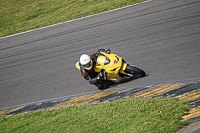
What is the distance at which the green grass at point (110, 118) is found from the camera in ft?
19.7

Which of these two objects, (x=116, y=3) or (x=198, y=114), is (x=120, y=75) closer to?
(x=198, y=114)

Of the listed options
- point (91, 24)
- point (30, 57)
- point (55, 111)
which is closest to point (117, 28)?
point (91, 24)

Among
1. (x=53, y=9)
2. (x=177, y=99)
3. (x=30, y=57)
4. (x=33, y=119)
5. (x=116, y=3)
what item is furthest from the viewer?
(x=53, y=9)

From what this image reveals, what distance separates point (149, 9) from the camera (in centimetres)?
1444

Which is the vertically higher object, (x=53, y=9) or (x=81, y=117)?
(x=53, y=9)

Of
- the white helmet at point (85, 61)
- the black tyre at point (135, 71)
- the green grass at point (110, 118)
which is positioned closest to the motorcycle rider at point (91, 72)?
A: the white helmet at point (85, 61)

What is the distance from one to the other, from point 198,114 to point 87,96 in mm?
4014

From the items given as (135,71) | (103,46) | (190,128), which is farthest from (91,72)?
(190,128)

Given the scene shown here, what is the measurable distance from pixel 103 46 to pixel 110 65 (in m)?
3.45

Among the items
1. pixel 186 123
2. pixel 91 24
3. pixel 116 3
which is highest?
pixel 116 3

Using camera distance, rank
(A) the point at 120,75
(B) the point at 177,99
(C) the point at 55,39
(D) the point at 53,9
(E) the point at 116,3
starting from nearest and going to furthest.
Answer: (B) the point at 177,99 < (A) the point at 120,75 < (C) the point at 55,39 < (E) the point at 116,3 < (D) the point at 53,9

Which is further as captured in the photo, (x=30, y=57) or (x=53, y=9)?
(x=53, y=9)

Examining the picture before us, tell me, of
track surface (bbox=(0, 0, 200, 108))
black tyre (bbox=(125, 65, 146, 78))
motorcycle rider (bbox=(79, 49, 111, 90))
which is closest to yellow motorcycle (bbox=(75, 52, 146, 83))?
black tyre (bbox=(125, 65, 146, 78))

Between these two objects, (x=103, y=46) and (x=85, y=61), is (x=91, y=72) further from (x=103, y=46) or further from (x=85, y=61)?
(x=103, y=46)
